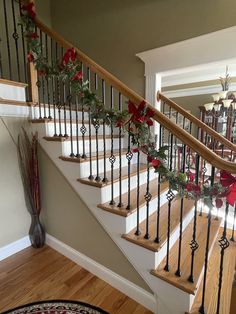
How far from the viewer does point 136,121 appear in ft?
4.87

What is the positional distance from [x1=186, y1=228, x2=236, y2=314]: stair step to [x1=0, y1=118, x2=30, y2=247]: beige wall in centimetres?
193

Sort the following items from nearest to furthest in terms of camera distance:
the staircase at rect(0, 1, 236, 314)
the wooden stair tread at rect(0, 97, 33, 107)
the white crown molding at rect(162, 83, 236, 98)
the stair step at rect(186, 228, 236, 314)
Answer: the staircase at rect(0, 1, 236, 314)
the stair step at rect(186, 228, 236, 314)
the wooden stair tread at rect(0, 97, 33, 107)
the white crown molding at rect(162, 83, 236, 98)

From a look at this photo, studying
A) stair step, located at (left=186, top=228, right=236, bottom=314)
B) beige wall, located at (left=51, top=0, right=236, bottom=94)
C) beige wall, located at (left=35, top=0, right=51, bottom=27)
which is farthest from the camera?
beige wall, located at (left=35, top=0, right=51, bottom=27)

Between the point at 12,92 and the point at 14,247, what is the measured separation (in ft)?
5.62

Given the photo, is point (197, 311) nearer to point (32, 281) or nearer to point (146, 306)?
point (146, 306)

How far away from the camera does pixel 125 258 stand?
1.76 m

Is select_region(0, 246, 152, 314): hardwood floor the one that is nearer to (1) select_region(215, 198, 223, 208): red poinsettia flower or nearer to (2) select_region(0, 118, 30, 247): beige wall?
(2) select_region(0, 118, 30, 247): beige wall

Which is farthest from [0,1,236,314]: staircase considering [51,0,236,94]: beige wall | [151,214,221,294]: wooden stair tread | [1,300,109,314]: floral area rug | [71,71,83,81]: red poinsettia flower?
[51,0,236,94]: beige wall

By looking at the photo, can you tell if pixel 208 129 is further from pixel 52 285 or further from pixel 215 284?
pixel 52 285

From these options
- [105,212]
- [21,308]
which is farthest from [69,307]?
[105,212]

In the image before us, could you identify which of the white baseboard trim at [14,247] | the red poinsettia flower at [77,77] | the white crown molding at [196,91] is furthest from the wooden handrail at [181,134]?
the white crown molding at [196,91]

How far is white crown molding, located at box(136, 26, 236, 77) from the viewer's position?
215cm

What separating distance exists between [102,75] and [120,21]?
1.67 m

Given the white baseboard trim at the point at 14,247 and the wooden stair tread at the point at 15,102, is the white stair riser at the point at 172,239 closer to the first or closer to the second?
the white baseboard trim at the point at 14,247
